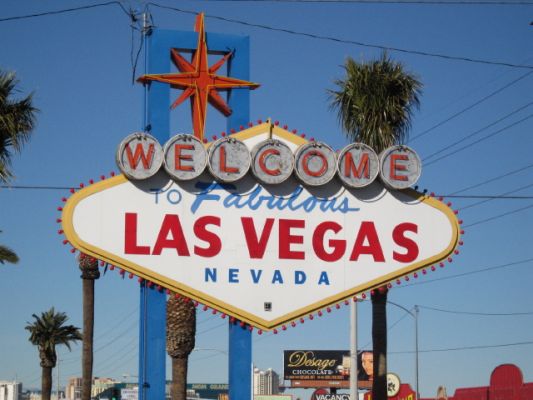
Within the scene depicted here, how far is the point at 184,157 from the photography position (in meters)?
27.3

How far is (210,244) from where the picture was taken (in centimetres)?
2742

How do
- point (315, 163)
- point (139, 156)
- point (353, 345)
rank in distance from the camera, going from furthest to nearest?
point (353, 345), point (315, 163), point (139, 156)

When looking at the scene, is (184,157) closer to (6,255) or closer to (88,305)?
(6,255)

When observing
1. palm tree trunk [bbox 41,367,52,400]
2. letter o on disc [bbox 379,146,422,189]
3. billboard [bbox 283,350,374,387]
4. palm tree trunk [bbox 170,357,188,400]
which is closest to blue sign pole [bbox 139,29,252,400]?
letter o on disc [bbox 379,146,422,189]

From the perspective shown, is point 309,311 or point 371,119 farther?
point 371,119

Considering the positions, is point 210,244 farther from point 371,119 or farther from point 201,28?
point 371,119

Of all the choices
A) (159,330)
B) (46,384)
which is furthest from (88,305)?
(159,330)

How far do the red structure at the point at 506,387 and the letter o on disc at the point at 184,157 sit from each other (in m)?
22.9

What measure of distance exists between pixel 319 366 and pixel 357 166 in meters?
94.0

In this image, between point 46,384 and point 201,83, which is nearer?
point 201,83

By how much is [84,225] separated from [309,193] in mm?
5807

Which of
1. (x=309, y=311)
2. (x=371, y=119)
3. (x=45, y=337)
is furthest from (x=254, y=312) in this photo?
(x=45, y=337)

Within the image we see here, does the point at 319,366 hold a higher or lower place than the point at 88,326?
lower

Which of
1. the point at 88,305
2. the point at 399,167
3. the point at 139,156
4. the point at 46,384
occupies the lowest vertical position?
the point at 46,384
